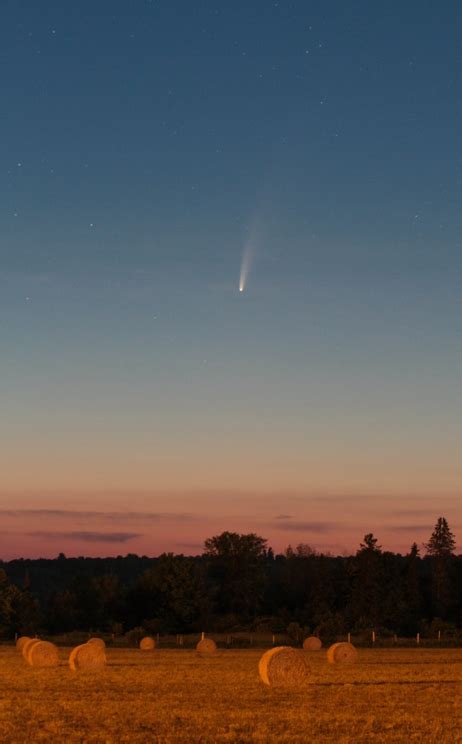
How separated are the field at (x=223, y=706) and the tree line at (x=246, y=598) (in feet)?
113

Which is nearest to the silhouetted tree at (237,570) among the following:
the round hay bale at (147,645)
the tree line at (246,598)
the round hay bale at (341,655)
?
the tree line at (246,598)

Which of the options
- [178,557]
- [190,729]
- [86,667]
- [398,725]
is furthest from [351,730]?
[178,557]

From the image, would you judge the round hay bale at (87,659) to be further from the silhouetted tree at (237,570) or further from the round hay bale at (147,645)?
the silhouetted tree at (237,570)

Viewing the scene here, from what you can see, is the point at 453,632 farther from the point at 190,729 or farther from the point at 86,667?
the point at 190,729

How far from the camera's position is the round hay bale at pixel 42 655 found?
3884cm

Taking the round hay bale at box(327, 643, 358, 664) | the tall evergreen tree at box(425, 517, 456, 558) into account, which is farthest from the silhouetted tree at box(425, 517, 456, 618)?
the round hay bale at box(327, 643, 358, 664)

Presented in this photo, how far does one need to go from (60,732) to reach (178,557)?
72.4 meters

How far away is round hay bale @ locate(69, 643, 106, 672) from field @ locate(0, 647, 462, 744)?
0.43 metres

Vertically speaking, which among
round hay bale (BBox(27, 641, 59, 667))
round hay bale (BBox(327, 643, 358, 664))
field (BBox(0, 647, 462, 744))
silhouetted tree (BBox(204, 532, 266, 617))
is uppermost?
silhouetted tree (BBox(204, 532, 266, 617))

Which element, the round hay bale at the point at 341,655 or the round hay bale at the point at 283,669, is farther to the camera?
the round hay bale at the point at 341,655

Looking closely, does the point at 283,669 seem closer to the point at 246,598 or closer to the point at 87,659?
the point at 87,659

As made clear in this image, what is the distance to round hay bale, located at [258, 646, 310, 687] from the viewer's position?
98.3 ft

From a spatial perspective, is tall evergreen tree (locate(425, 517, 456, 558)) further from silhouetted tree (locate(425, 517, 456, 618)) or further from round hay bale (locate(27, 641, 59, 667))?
round hay bale (locate(27, 641, 59, 667))

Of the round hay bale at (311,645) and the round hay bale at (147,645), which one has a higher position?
the round hay bale at (311,645)
